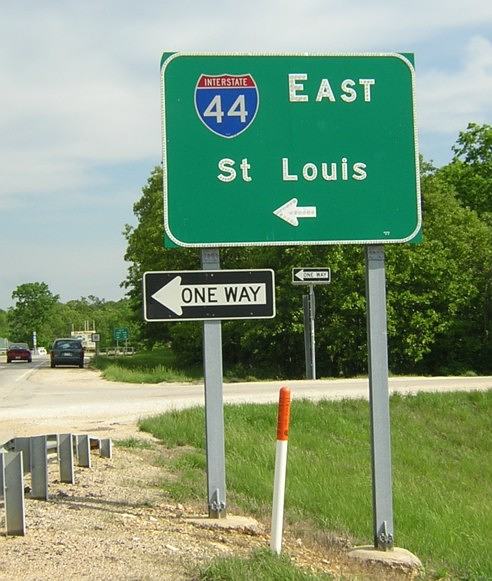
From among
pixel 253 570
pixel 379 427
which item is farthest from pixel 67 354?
pixel 253 570

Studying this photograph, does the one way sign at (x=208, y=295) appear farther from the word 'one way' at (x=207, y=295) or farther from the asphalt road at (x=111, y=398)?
the asphalt road at (x=111, y=398)

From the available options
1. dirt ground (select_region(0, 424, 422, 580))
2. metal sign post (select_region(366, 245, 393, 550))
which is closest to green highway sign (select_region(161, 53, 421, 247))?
metal sign post (select_region(366, 245, 393, 550))

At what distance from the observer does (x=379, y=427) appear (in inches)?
278

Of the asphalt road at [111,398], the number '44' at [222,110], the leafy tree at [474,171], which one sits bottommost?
the asphalt road at [111,398]

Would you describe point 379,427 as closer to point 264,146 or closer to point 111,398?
point 264,146

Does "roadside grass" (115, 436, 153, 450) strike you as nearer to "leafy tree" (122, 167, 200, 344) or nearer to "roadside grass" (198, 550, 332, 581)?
"roadside grass" (198, 550, 332, 581)

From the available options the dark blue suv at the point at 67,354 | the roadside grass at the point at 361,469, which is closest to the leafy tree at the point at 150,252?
the dark blue suv at the point at 67,354

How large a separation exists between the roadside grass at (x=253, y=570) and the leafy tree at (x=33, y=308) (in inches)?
5157

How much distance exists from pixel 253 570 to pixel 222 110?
3458 mm

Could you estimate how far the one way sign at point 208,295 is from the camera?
7.11m

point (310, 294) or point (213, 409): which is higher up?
point (310, 294)

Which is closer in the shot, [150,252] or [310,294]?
[310,294]

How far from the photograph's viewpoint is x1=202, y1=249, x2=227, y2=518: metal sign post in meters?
7.19

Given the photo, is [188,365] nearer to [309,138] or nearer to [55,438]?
[55,438]
